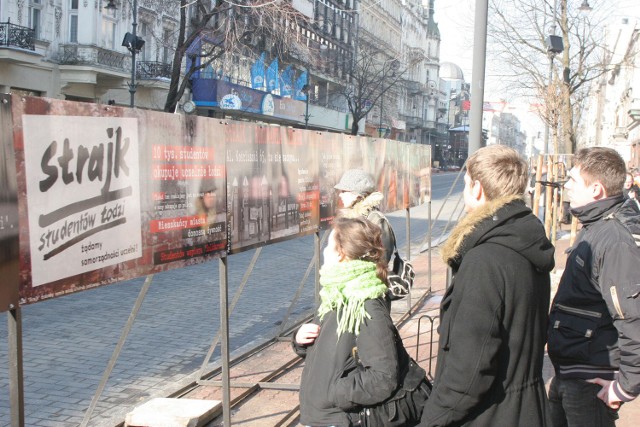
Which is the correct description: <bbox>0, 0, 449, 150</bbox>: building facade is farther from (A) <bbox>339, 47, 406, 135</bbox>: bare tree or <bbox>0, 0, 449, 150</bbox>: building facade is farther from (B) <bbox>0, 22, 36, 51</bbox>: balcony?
(A) <bbox>339, 47, 406, 135</bbox>: bare tree

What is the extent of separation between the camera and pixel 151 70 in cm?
3325

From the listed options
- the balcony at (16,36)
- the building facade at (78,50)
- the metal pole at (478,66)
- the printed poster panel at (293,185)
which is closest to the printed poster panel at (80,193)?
the printed poster panel at (293,185)

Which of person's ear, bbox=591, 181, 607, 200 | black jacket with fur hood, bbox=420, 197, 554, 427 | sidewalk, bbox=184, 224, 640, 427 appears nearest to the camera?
black jacket with fur hood, bbox=420, 197, 554, 427

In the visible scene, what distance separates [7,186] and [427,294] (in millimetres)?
8974

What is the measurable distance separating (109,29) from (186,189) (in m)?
28.4

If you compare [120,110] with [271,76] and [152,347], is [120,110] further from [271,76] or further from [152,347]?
[271,76]

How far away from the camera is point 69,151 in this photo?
370 centimetres

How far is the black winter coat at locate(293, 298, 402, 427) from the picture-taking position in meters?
3.25

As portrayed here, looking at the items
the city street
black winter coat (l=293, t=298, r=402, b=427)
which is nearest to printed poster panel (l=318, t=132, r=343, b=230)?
the city street

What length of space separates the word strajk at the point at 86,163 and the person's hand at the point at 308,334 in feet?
3.98

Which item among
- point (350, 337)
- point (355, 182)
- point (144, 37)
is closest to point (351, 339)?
point (350, 337)

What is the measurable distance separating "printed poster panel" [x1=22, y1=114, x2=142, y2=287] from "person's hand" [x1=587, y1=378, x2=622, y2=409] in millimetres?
2347

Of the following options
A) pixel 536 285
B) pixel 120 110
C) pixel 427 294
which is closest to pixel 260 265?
pixel 427 294

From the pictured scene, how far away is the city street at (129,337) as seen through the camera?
265 inches
